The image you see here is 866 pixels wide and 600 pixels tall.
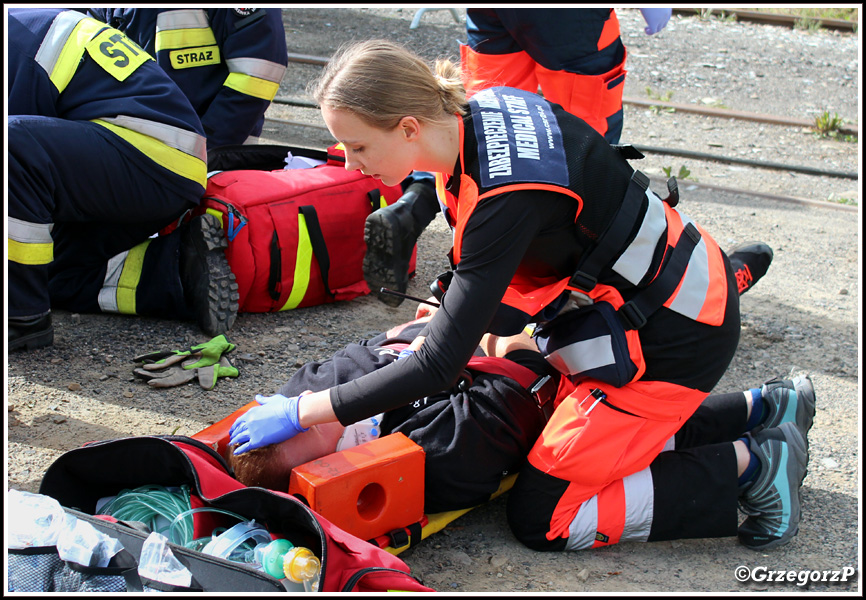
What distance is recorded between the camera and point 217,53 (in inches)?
162

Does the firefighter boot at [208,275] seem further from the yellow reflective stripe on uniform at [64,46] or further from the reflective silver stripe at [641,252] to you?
the reflective silver stripe at [641,252]

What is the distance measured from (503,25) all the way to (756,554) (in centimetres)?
253

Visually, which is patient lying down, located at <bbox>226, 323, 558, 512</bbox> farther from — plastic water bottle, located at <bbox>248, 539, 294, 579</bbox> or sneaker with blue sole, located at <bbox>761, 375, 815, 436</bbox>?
sneaker with blue sole, located at <bbox>761, 375, 815, 436</bbox>

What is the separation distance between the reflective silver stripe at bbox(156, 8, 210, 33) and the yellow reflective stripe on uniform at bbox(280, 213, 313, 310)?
1.23 meters

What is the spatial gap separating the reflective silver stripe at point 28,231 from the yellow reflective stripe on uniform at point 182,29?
4.35ft

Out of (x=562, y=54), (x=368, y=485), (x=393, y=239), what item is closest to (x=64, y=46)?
(x=393, y=239)

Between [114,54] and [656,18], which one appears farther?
[656,18]

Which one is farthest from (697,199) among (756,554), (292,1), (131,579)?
(131,579)

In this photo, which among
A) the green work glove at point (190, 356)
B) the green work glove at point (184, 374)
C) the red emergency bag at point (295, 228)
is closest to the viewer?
the green work glove at point (184, 374)

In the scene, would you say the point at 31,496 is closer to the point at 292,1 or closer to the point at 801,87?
the point at 292,1

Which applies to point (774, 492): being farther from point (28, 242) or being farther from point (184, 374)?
point (28, 242)

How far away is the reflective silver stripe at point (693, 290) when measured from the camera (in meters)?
2.29

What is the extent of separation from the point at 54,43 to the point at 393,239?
1530mm

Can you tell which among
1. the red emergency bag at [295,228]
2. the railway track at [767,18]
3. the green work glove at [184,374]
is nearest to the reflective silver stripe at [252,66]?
the red emergency bag at [295,228]
